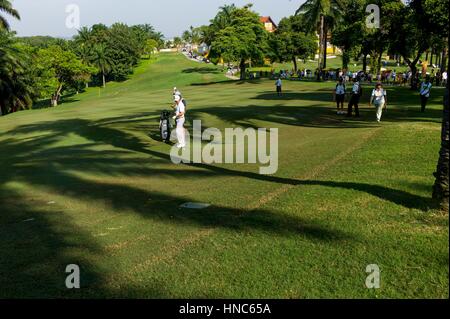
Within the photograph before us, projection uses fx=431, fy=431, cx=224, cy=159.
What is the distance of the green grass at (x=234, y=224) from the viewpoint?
6.02 meters

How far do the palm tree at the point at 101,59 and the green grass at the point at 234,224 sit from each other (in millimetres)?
92281

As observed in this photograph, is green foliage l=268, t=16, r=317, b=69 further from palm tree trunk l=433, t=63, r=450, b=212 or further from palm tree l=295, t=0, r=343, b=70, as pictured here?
palm tree trunk l=433, t=63, r=450, b=212

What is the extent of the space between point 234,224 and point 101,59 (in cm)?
10368

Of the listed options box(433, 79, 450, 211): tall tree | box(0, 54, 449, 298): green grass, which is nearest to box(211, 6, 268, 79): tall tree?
box(0, 54, 449, 298): green grass

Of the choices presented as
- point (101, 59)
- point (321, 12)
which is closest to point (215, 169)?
point (321, 12)

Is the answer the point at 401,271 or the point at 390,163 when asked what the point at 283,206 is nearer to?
the point at 401,271

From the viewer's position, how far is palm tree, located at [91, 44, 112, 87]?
339 ft

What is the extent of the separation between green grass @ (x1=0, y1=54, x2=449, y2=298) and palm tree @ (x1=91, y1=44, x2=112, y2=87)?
92281 millimetres

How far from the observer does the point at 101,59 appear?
342 feet

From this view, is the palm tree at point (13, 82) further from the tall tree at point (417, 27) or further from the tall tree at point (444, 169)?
the tall tree at point (444, 169)

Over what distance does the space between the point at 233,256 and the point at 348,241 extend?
6.17 feet

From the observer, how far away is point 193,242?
24.6 feet

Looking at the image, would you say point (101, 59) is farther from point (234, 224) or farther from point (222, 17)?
point (234, 224)

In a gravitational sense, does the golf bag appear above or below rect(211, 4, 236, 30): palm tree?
below
